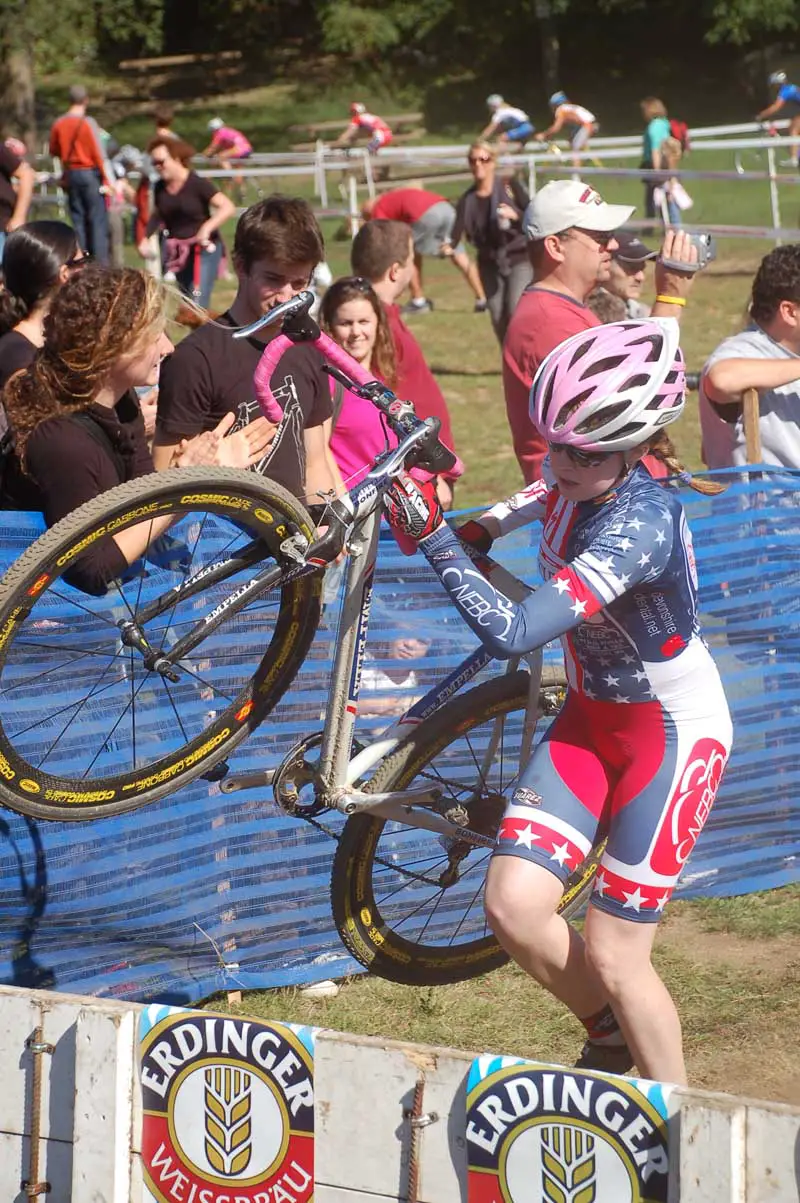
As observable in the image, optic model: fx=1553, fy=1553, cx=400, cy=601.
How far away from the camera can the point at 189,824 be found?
4.94m

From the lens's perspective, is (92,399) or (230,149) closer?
(92,399)

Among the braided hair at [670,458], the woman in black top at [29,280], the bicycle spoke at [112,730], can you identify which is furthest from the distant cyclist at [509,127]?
the bicycle spoke at [112,730]

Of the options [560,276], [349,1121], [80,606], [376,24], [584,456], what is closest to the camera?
[349,1121]

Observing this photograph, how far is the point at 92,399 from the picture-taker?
4.19m

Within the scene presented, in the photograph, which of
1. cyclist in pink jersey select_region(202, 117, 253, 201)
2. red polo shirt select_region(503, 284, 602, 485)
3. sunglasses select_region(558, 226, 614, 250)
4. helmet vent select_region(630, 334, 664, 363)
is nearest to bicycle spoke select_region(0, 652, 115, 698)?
helmet vent select_region(630, 334, 664, 363)

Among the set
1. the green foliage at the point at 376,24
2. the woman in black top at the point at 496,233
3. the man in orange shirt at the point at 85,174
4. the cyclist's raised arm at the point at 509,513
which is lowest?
the cyclist's raised arm at the point at 509,513

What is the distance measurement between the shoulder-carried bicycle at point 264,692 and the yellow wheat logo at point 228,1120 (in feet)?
2.70

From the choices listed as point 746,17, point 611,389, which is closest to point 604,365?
point 611,389

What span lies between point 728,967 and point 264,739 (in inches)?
68.4

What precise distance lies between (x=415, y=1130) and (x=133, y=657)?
6.08ft

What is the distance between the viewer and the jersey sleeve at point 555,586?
11.7ft

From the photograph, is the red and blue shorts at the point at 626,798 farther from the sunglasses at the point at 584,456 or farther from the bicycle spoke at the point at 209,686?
the bicycle spoke at the point at 209,686

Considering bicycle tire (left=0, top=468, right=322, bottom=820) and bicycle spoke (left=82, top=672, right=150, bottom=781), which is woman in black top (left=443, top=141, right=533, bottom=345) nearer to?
bicycle tire (left=0, top=468, right=322, bottom=820)

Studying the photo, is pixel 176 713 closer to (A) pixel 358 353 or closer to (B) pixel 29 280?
(B) pixel 29 280
